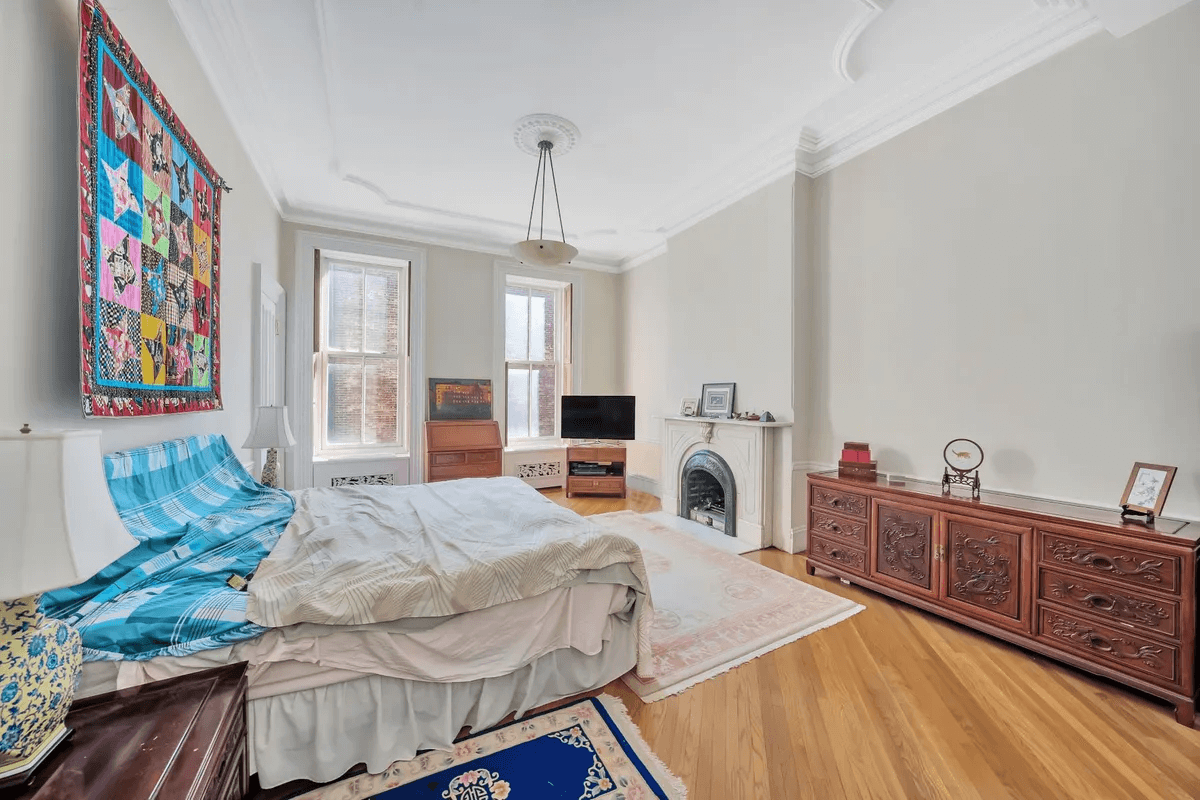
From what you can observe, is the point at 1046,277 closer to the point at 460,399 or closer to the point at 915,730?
the point at 915,730

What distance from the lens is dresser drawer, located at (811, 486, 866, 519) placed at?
274 cm

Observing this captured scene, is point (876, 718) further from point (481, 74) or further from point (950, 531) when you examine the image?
point (481, 74)

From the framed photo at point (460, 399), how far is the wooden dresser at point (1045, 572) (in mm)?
3754

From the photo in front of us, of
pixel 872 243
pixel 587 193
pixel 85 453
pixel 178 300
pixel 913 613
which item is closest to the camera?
pixel 85 453

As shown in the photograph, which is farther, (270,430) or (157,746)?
(270,430)

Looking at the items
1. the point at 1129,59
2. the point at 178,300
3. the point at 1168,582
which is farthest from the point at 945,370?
the point at 178,300

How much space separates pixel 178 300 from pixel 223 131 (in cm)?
141

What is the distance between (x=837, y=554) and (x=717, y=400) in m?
1.59

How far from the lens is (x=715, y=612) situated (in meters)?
2.49

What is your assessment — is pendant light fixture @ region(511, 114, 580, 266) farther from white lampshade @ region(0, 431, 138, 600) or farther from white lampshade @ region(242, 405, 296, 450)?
white lampshade @ region(0, 431, 138, 600)

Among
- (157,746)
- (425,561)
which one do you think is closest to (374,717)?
(425,561)

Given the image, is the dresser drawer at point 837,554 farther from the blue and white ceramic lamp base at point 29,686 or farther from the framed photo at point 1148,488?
the blue and white ceramic lamp base at point 29,686

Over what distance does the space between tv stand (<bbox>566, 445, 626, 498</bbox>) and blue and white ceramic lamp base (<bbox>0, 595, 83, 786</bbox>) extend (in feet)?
14.6

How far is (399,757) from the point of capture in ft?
4.85
